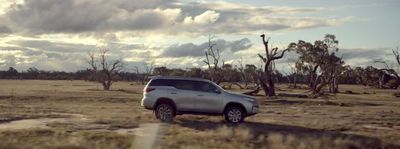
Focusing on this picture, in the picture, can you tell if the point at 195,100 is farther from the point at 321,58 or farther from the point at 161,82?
the point at 321,58

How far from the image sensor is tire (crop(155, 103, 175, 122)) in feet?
76.5

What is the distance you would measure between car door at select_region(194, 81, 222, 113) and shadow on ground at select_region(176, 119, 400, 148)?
54 cm

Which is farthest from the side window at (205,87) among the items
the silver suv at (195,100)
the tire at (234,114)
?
the tire at (234,114)

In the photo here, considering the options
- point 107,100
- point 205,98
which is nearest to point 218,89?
point 205,98

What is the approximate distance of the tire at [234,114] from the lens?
75.8 feet

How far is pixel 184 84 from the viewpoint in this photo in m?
23.4

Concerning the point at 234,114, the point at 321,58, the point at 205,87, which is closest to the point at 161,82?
the point at 205,87

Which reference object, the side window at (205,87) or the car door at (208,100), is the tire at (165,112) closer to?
the car door at (208,100)

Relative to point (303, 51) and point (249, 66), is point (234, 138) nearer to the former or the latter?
point (303, 51)

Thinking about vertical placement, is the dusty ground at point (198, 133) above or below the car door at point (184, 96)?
below

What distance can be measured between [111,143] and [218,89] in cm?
740

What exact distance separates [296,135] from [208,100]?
4233 millimetres

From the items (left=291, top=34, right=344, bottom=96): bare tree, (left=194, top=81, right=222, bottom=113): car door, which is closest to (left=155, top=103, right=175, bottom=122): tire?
(left=194, top=81, right=222, bottom=113): car door

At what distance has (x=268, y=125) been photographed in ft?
75.9
